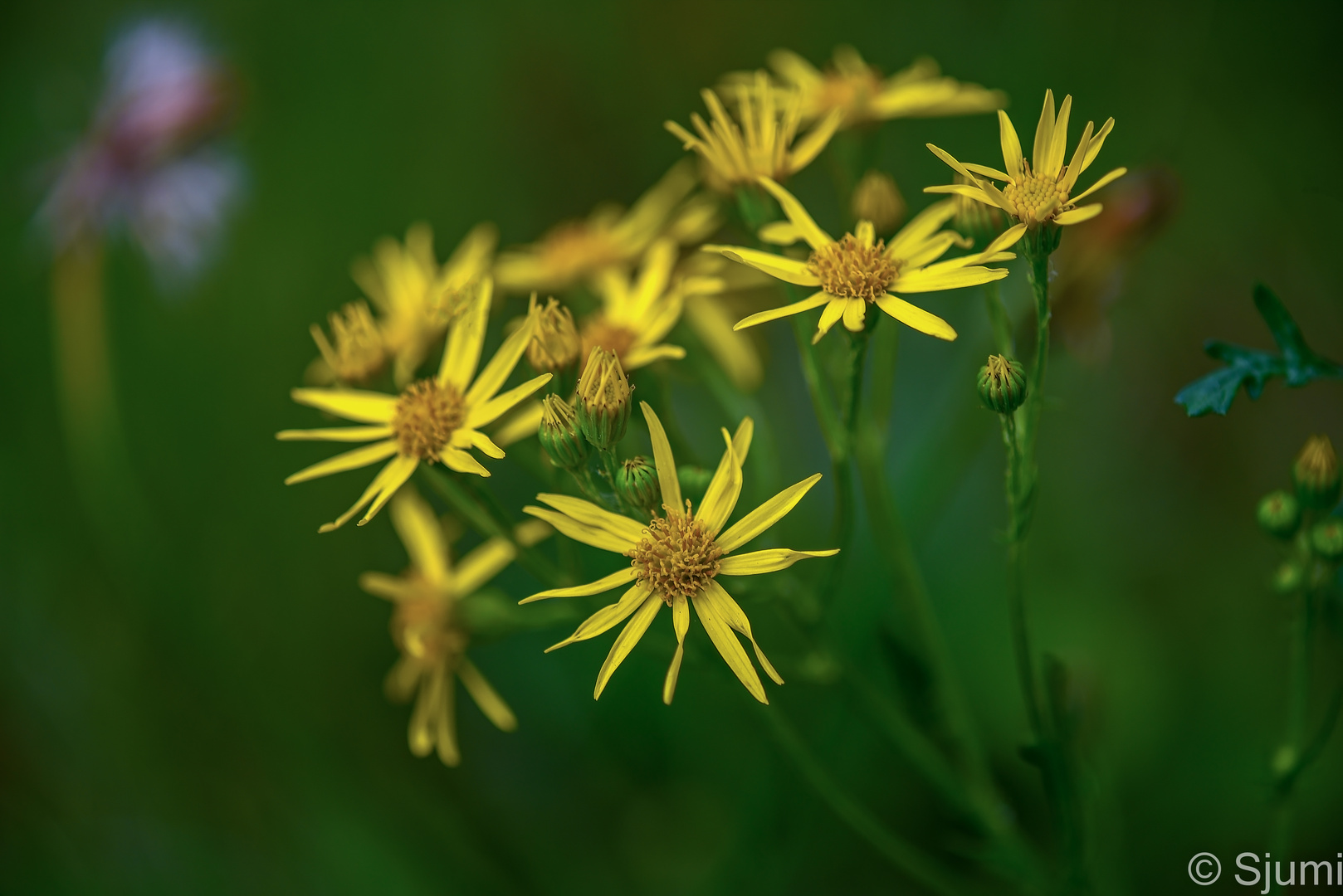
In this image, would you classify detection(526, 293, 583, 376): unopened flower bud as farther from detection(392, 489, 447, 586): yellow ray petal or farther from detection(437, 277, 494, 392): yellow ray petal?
detection(392, 489, 447, 586): yellow ray petal

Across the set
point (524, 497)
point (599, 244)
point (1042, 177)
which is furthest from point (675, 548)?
point (524, 497)

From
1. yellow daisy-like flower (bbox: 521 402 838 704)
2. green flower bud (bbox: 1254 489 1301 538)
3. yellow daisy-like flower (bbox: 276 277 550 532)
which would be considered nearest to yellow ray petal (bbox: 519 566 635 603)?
yellow daisy-like flower (bbox: 521 402 838 704)

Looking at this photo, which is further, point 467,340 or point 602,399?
point 467,340

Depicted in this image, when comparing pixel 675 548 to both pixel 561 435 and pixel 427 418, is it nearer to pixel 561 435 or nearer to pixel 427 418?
pixel 561 435

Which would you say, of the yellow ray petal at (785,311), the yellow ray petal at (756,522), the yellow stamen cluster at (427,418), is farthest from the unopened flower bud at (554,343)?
the yellow ray petal at (756,522)

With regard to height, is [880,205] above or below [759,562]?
above

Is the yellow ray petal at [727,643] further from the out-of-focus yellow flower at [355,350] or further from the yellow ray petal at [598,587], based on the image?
the out-of-focus yellow flower at [355,350]
